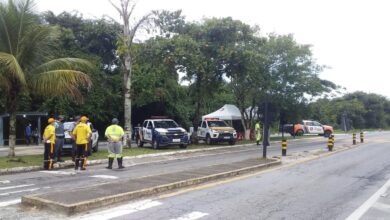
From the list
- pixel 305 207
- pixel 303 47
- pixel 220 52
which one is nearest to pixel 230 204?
pixel 305 207

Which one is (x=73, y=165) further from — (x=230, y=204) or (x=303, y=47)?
(x=303, y=47)

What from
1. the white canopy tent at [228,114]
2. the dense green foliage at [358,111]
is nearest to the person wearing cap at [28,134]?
the white canopy tent at [228,114]

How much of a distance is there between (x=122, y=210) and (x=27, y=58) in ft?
37.2

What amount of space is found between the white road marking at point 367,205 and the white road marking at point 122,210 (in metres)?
3.69

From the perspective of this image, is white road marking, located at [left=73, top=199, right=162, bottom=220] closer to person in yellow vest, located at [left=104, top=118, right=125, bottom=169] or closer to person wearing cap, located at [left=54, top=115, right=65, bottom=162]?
person in yellow vest, located at [left=104, top=118, right=125, bottom=169]

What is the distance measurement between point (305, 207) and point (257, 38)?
879 inches

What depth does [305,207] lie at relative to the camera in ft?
28.1

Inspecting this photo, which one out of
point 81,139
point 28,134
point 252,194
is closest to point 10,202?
point 252,194

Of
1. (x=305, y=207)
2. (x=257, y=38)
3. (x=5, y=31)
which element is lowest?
(x=305, y=207)

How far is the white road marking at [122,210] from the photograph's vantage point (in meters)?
7.34

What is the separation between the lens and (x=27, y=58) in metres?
17.1

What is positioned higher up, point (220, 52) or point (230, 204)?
point (220, 52)

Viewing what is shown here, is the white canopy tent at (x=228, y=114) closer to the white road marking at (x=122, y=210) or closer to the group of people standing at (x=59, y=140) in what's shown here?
the group of people standing at (x=59, y=140)

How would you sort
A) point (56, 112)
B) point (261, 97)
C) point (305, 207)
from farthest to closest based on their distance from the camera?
point (261, 97), point (56, 112), point (305, 207)
